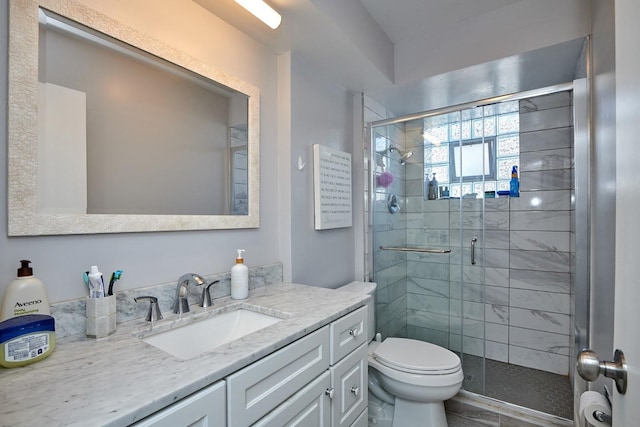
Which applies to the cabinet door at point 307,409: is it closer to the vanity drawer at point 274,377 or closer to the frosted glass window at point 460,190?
the vanity drawer at point 274,377

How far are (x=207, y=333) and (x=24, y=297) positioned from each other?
0.55 meters

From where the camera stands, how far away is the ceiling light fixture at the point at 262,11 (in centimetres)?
123

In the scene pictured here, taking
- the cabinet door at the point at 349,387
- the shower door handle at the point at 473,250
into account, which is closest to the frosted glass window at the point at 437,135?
the shower door handle at the point at 473,250

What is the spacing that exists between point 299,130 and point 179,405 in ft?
4.82

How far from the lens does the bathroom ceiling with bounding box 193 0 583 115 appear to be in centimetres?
151

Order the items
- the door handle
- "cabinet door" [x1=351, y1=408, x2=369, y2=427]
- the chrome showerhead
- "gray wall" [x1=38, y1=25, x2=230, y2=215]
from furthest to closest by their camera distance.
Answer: the chrome showerhead → "cabinet door" [x1=351, y1=408, x2=369, y2=427] → "gray wall" [x1=38, y1=25, x2=230, y2=215] → the door handle

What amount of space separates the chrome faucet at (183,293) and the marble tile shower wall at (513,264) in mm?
1855

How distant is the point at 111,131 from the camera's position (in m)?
1.06

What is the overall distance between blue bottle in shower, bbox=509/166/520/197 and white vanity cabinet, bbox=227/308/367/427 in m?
1.84

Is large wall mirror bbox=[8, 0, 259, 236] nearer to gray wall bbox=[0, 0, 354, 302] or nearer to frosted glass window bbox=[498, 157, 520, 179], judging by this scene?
gray wall bbox=[0, 0, 354, 302]

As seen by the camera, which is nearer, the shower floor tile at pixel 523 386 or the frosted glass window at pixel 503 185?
the shower floor tile at pixel 523 386

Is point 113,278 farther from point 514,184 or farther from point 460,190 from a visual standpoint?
point 514,184

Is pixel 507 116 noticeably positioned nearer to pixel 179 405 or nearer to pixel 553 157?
pixel 553 157

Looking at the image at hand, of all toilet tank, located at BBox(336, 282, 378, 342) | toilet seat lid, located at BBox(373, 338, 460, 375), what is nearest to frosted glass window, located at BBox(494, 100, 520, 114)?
toilet tank, located at BBox(336, 282, 378, 342)
